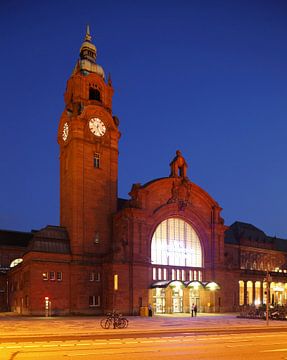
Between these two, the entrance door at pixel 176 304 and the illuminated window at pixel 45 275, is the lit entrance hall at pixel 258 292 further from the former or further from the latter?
the illuminated window at pixel 45 275

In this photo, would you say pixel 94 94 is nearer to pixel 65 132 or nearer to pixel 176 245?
pixel 65 132

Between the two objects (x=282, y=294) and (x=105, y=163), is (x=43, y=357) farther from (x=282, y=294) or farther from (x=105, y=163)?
(x=282, y=294)

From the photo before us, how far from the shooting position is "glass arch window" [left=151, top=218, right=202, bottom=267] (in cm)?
6694

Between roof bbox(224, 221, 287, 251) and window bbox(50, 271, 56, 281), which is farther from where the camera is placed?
roof bbox(224, 221, 287, 251)

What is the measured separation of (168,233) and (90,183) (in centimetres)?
1366

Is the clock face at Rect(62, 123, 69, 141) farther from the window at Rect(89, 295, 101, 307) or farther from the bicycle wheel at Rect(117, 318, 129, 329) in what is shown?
the bicycle wheel at Rect(117, 318, 129, 329)

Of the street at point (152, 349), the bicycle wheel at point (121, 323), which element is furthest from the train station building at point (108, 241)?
the street at point (152, 349)

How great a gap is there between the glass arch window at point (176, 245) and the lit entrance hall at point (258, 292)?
16.6 metres

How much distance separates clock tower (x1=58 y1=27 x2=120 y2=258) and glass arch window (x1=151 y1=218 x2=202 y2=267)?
7059mm

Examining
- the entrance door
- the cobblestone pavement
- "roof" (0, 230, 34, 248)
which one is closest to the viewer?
the cobblestone pavement

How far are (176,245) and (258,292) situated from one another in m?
27.2

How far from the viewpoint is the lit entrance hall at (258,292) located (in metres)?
83.9

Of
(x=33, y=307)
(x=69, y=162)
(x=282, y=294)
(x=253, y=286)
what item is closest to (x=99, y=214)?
(x=69, y=162)

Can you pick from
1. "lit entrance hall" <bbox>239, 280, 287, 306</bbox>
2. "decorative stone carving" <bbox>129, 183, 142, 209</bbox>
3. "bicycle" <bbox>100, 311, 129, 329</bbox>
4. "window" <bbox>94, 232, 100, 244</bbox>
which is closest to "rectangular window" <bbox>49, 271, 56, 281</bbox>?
"window" <bbox>94, 232, 100, 244</bbox>
